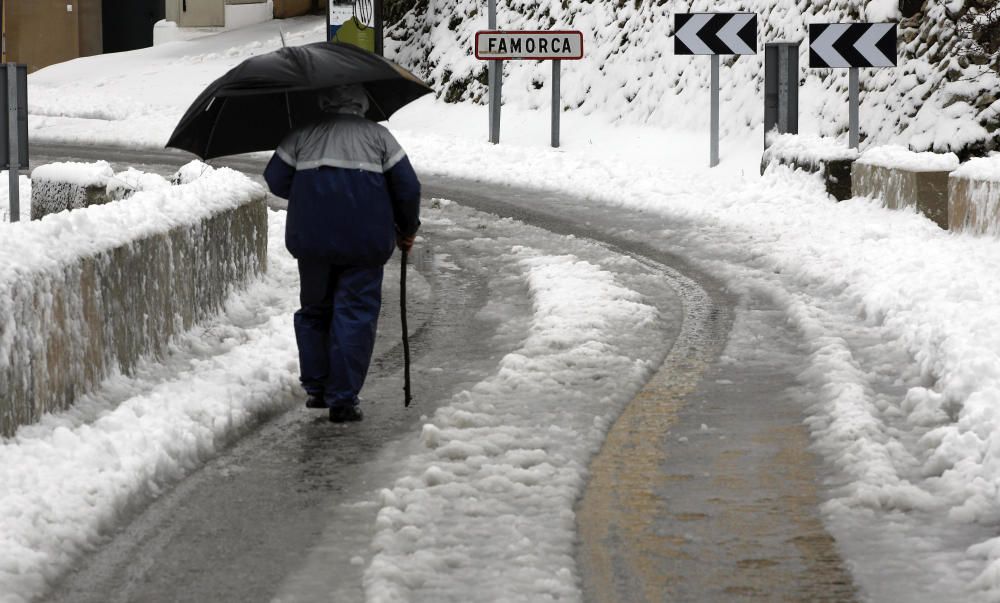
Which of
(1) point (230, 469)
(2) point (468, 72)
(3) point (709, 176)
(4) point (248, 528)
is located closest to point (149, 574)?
(4) point (248, 528)

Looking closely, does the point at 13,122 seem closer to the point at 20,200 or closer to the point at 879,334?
the point at 879,334

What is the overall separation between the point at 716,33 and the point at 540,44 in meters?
3.60

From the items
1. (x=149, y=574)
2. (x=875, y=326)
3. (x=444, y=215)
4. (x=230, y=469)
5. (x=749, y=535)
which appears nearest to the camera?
(x=149, y=574)

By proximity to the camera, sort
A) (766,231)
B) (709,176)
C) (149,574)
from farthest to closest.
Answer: (709,176) < (766,231) < (149,574)

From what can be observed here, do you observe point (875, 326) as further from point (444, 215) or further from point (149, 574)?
point (444, 215)

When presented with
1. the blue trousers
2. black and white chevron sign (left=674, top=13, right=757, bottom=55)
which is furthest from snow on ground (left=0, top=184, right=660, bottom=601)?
black and white chevron sign (left=674, top=13, right=757, bottom=55)

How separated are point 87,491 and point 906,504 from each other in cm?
286

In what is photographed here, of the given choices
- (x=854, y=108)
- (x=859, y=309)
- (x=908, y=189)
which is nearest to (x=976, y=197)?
(x=908, y=189)

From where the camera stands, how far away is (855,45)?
16391mm

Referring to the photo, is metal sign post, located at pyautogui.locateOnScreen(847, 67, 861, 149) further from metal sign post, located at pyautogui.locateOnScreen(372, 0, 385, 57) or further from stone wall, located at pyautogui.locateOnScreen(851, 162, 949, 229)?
metal sign post, located at pyautogui.locateOnScreen(372, 0, 385, 57)

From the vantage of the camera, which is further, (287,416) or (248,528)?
(287,416)

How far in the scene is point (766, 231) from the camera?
13641mm

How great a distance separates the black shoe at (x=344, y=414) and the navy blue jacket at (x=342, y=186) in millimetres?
640

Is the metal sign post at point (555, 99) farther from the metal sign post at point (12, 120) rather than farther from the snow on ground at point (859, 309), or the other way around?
the metal sign post at point (12, 120)
